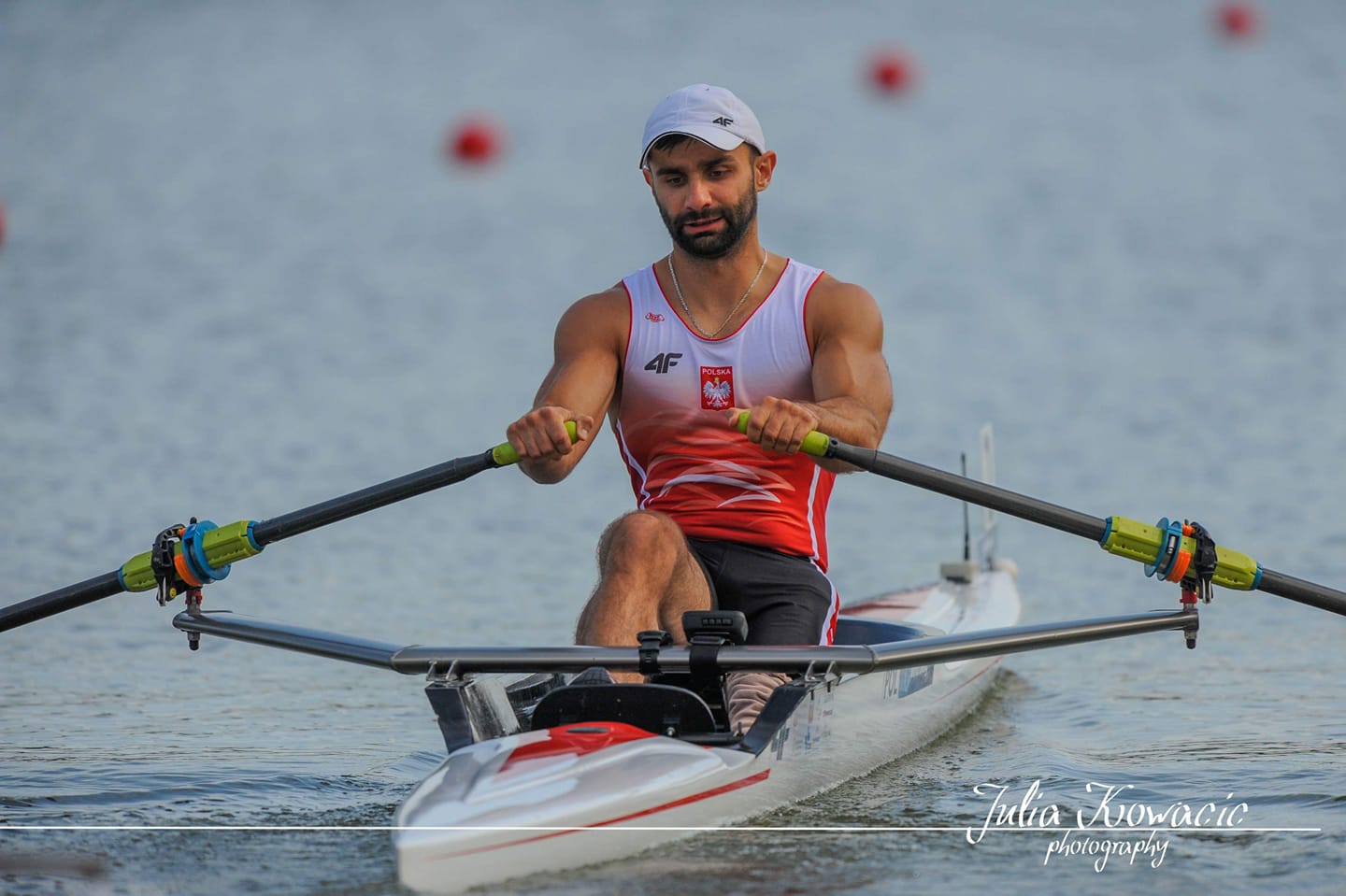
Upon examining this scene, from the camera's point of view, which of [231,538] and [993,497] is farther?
[231,538]

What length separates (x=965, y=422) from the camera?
12.6m

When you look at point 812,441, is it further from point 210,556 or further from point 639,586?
point 210,556

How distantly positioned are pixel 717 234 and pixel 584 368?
1.86 ft

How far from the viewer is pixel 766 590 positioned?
5211mm

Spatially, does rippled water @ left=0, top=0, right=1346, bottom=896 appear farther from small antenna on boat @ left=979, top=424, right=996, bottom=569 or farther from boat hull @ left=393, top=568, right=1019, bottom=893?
small antenna on boat @ left=979, top=424, right=996, bottom=569

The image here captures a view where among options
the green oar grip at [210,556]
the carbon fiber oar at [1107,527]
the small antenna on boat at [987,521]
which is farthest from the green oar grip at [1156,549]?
the small antenna on boat at [987,521]

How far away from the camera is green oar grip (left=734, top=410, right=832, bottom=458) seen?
186 inches

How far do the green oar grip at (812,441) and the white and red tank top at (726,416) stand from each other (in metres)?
0.51

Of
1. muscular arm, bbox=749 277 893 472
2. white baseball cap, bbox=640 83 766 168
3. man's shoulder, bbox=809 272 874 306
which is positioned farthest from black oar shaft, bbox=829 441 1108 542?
white baseball cap, bbox=640 83 766 168

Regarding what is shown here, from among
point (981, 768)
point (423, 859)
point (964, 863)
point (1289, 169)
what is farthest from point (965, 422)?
point (1289, 169)

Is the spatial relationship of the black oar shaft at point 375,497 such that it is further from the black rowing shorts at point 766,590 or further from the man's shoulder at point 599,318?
the black rowing shorts at point 766,590

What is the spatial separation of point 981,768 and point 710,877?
69.4 inches

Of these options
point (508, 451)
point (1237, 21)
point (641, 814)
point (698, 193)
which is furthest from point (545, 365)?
point (1237, 21)

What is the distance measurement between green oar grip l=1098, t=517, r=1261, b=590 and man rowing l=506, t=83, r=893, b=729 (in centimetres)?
73
